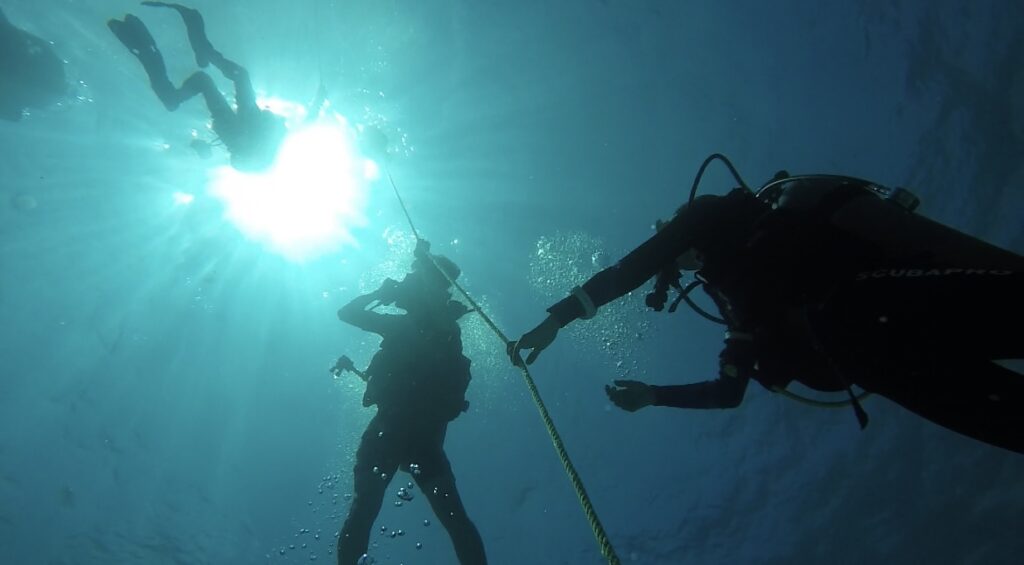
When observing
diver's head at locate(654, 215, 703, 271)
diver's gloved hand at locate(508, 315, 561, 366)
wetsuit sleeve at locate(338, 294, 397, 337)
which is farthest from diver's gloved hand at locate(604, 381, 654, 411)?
wetsuit sleeve at locate(338, 294, 397, 337)

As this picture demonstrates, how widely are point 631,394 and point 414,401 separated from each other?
3802 millimetres

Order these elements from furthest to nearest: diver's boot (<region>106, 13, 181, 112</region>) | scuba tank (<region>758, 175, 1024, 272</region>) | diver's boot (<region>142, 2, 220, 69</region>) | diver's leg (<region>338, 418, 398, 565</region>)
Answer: diver's boot (<region>142, 2, 220, 69</region>)
diver's boot (<region>106, 13, 181, 112</region>)
diver's leg (<region>338, 418, 398, 565</region>)
scuba tank (<region>758, 175, 1024, 272</region>)

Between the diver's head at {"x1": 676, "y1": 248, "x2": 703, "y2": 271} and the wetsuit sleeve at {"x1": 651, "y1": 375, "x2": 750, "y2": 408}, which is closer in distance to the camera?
the diver's head at {"x1": 676, "y1": 248, "x2": 703, "y2": 271}

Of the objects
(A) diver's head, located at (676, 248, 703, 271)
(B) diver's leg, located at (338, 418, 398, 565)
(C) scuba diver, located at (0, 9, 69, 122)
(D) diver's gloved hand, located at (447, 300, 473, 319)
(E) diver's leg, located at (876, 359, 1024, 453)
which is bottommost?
(E) diver's leg, located at (876, 359, 1024, 453)

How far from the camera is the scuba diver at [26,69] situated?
1320 cm

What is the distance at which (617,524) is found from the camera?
22.0 m

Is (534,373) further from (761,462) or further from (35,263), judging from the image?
(35,263)

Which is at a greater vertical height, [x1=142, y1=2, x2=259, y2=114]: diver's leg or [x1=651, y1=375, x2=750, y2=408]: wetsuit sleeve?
[x1=142, y1=2, x2=259, y2=114]: diver's leg

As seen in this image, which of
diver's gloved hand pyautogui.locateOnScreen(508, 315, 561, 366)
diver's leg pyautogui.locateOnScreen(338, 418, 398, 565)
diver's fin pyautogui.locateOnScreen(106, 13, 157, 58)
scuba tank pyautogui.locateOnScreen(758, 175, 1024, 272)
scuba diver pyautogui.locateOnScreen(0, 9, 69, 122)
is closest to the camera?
scuba tank pyautogui.locateOnScreen(758, 175, 1024, 272)

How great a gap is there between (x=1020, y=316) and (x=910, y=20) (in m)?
16.3

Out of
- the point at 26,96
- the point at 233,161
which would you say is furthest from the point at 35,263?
the point at 233,161

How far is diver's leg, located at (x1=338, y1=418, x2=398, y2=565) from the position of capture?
19.2ft

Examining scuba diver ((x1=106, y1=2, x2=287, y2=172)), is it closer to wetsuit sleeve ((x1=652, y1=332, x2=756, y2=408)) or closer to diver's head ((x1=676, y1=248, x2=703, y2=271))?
diver's head ((x1=676, y1=248, x2=703, y2=271))

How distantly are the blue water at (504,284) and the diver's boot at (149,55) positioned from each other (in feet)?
9.17
